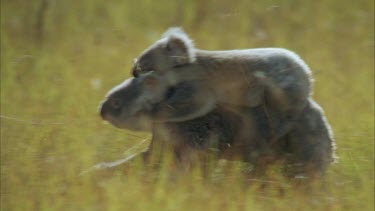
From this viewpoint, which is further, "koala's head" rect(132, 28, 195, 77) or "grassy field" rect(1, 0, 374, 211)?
"koala's head" rect(132, 28, 195, 77)

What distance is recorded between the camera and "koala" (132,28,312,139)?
5262 millimetres

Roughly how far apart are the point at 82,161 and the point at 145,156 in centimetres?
40

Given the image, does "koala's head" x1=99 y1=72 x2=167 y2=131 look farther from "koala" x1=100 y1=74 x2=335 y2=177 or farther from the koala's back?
the koala's back

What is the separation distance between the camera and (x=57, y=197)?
5.12m

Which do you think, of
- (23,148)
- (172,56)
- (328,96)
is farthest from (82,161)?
(328,96)

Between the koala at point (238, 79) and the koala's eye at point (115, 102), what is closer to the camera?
the koala at point (238, 79)

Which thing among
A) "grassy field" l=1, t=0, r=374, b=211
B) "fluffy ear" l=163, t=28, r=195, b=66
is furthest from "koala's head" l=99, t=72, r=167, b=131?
"grassy field" l=1, t=0, r=374, b=211

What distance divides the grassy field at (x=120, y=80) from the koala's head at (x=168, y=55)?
1.60ft

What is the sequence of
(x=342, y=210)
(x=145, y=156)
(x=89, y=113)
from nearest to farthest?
(x=342, y=210)
(x=145, y=156)
(x=89, y=113)

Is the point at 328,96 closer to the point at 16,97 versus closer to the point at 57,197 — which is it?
the point at 16,97

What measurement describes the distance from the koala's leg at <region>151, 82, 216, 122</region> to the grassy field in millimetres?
274

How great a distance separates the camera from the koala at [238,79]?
5262mm

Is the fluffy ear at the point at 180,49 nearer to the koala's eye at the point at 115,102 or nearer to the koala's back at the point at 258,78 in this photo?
the koala's back at the point at 258,78

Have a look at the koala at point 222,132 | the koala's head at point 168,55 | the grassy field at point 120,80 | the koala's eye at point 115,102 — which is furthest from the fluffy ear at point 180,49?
the grassy field at point 120,80
